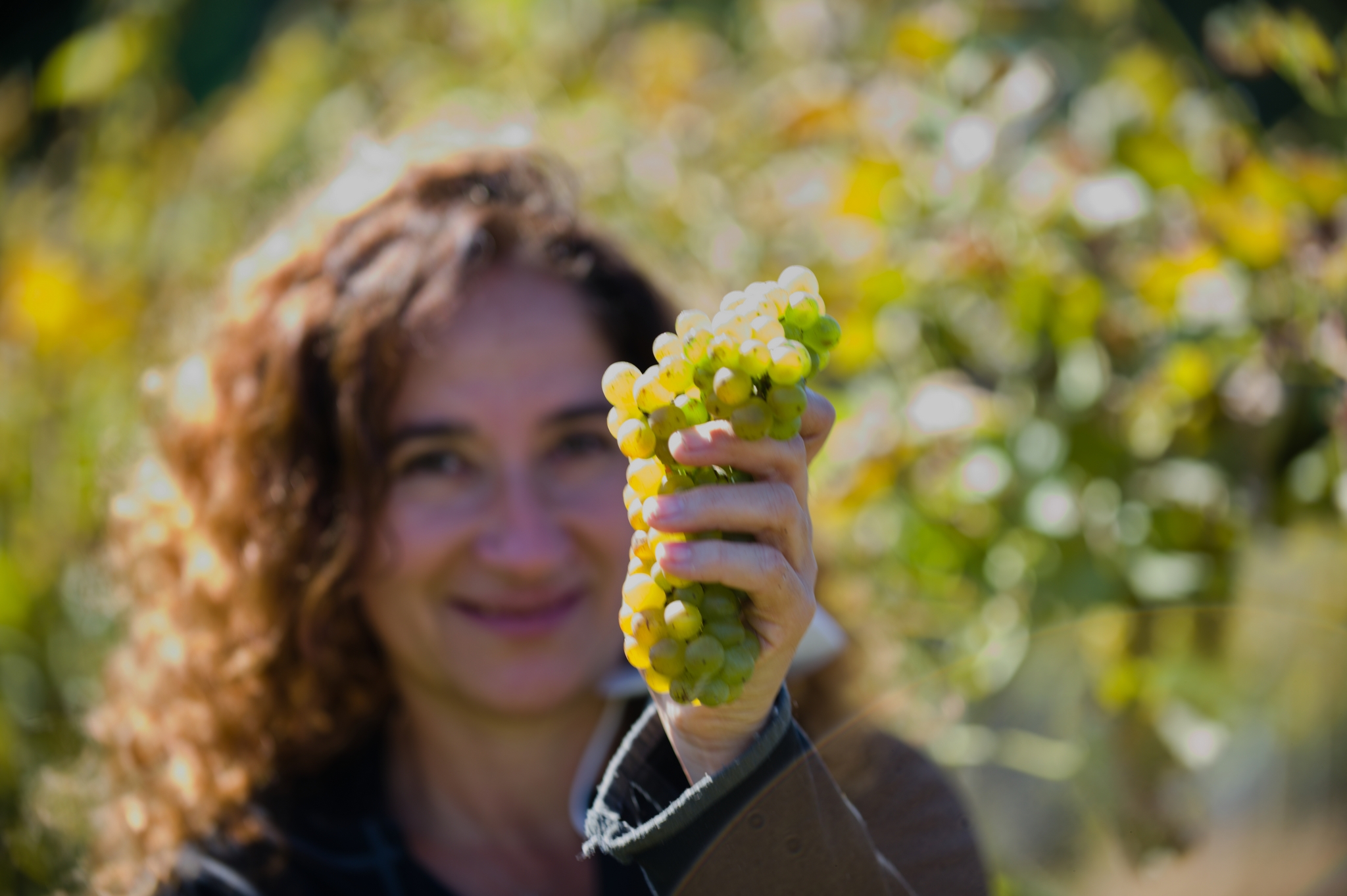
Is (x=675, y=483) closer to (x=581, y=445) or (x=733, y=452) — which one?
(x=733, y=452)

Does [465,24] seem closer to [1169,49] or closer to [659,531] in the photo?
[1169,49]

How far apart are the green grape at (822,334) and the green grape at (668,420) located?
0.28ft

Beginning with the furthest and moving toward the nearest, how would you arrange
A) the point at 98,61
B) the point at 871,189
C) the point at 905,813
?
the point at 98,61, the point at 871,189, the point at 905,813

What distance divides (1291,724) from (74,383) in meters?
2.00

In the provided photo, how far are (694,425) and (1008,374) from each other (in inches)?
34.5

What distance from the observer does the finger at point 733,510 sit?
1.85ft

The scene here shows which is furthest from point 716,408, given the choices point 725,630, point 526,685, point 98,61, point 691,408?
point 98,61

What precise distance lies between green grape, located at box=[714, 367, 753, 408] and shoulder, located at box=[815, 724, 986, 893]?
0.80ft

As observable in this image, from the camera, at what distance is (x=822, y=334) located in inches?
24.0

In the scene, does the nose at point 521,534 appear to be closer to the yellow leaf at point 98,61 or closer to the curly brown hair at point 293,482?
the curly brown hair at point 293,482

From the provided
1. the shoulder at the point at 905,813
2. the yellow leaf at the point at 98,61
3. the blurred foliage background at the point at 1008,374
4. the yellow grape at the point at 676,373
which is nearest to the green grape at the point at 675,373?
the yellow grape at the point at 676,373

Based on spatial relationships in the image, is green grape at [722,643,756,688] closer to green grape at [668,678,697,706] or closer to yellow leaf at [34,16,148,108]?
green grape at [668,678,697,706]

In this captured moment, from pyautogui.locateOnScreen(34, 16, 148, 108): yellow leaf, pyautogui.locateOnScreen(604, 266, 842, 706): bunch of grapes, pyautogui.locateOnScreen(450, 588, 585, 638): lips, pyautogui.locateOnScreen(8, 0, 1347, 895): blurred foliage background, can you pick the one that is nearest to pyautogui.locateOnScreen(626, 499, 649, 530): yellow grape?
pyautogui.locateOnScreen(604, 266, 842, 706): bunch of grapes

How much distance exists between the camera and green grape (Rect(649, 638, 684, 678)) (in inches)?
21.9
